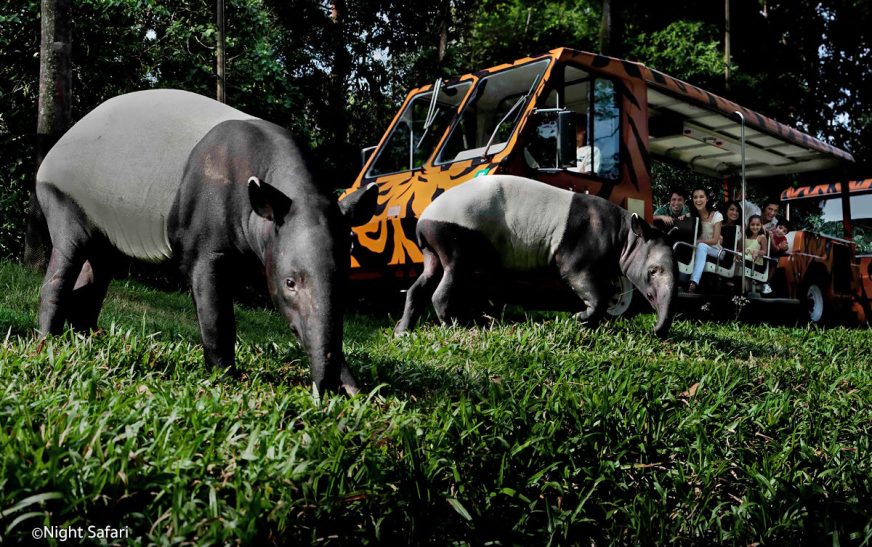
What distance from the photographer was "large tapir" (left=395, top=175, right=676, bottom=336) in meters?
5.94

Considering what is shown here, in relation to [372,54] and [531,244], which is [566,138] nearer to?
[531,244]

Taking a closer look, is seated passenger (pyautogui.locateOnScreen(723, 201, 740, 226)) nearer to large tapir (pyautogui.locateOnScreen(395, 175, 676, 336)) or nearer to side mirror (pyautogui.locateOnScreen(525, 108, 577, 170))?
side mirror (pyautogui.locateOnScreen(525, 108, 577, 170))

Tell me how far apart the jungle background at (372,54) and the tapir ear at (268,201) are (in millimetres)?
5788

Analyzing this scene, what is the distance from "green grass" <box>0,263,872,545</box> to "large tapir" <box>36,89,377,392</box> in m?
0.29

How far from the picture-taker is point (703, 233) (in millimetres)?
9453

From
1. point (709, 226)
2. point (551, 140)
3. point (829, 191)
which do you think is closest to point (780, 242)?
point (709, 226)

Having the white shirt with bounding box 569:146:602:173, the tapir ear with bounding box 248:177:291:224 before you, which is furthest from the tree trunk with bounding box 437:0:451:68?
the tapir ear with bounding box 248:177:291:224

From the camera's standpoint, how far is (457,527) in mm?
2449

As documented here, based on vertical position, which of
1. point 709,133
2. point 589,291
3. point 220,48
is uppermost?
point 220,48

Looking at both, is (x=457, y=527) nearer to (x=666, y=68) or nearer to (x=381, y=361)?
(x=381, y=361)

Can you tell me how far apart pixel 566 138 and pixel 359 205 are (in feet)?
11.9

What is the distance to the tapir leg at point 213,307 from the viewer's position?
338cm

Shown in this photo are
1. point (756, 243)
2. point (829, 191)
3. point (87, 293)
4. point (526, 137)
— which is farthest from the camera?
point (829, 191)

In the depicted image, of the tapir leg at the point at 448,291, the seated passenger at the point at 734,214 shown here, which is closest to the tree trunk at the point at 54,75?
the tapir leg at the point at 448,291
